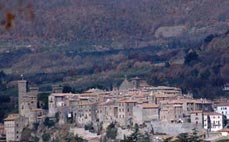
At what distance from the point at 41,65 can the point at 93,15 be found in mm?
21134

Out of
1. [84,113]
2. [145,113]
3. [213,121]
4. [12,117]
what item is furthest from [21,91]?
[213,121]

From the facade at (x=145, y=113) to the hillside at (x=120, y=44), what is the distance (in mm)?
8902

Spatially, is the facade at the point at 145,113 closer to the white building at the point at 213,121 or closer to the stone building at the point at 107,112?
the stone building at the point at 107,112

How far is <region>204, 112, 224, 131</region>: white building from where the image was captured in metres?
44.3

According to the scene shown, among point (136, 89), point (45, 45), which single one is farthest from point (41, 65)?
point (136, 89)

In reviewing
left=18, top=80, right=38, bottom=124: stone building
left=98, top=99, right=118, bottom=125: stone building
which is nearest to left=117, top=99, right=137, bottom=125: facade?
left=98, top=99, right=118, bottom=125: stone building

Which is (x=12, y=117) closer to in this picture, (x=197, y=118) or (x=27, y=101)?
(x=27, y=101)

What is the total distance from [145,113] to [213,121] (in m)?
2.17

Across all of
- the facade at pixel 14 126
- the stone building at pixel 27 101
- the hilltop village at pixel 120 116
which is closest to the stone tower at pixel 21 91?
the stone building at pixel 27 101

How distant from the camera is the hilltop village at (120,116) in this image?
43.3 m

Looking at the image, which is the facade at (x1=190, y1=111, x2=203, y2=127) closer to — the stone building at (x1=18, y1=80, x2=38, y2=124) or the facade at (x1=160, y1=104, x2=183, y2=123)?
the facade at (x1=160, y1=104, x2=183, y2=123)

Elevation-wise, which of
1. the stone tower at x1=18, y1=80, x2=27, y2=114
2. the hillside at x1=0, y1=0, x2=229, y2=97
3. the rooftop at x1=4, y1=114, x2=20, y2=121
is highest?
the hillside at x1=0, y1=0, x2=229, y2=97

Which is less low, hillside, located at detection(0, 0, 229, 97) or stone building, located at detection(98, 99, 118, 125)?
hillside, located at detection(0, 0, 229, 97)

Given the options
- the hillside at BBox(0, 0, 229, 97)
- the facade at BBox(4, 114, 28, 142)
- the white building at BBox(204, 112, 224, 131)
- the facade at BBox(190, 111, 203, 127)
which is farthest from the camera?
the hillside at BBox(0, 0, 229, 97)
